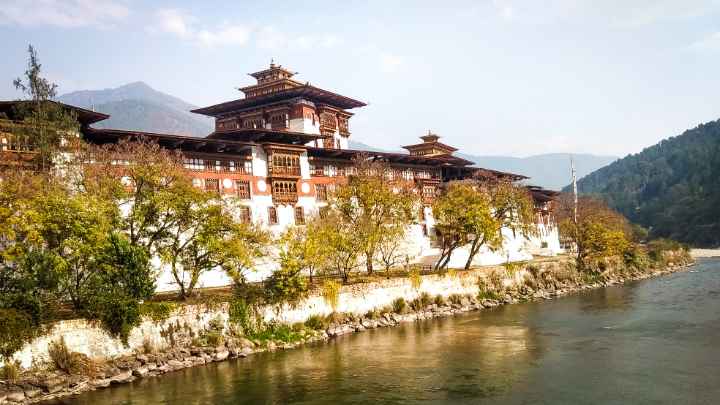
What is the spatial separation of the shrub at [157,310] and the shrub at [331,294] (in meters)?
11.7

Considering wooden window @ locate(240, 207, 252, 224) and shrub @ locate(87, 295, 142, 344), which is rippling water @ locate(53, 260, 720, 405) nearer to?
shrub @ locate(87, 295, 142, 344)

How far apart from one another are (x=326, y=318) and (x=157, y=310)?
12.6m

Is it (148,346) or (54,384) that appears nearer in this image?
(54,384)

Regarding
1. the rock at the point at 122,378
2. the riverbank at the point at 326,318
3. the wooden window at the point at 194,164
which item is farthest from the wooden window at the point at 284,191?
the rock at the point at 122,378

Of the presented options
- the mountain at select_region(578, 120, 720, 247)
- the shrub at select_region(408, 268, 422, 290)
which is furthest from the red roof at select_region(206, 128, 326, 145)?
the mountain at select_region(578, 120, 720, 247)

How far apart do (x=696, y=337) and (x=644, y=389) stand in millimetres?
Answer: 12389

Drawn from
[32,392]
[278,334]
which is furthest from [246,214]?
[32,392]

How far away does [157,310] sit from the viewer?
111ft

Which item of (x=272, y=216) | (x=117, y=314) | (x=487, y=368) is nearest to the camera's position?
(x=487, y=368)

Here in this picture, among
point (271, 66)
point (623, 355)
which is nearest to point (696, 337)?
point (623, 355)

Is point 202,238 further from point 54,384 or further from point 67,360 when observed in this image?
point 54,384

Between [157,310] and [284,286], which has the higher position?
[284,286]

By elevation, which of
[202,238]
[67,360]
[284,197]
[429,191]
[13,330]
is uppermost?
[429,191]

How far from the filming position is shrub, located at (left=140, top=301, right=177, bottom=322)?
1307 inches
